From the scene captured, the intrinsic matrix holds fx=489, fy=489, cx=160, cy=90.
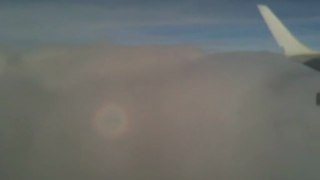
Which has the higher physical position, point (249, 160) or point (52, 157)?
point (52, 157)

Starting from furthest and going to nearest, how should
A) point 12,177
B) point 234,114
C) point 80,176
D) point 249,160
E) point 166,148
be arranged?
point 249,160
point 166,148
point 80,176
point 234,114
point 12,177

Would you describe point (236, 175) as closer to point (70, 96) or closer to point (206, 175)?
point (206, 175)

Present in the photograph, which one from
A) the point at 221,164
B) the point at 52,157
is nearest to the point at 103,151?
the point at 52,157

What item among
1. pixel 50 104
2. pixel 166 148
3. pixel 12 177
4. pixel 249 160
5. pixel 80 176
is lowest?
pixel 249 160

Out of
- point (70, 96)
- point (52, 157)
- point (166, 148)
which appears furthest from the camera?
point (166, 148)

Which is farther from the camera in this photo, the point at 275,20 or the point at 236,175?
the point at 236,175

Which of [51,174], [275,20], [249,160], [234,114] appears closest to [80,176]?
[51,174]
